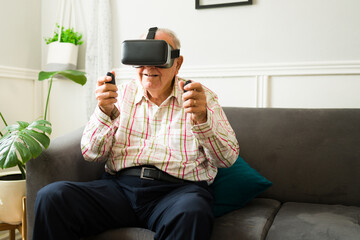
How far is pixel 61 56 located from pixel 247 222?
5.34 ft

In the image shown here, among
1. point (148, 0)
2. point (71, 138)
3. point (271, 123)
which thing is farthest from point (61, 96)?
point (271, 123)

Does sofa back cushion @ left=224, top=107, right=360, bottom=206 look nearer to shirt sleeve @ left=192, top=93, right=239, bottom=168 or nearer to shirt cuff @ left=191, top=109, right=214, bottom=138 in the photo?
shirt sleeve @ left=192, top=93, right=239, bottom=168

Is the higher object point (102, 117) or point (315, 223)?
point (102, 117)

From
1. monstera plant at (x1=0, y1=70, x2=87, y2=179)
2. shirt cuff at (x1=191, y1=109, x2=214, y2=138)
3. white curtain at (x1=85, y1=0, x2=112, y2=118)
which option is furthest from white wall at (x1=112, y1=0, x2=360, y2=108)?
monstera plant at (x1=0, y1=70, x2=87, y2=179)

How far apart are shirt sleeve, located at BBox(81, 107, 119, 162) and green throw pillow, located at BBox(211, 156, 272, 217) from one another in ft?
1.56

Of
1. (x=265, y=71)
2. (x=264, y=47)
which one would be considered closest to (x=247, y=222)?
(x=265, y=71)

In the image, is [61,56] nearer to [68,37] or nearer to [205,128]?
[68,37]

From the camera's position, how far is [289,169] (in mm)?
1616

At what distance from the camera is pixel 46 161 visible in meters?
1.29

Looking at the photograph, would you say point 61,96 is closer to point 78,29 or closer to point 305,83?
point 78,29

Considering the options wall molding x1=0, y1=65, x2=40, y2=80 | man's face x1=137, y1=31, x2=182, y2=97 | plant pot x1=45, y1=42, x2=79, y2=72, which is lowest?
man's face x1=137, y1=31, x2=182, y2=97

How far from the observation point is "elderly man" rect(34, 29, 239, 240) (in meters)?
1.13

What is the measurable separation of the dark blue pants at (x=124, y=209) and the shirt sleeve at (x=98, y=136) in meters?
0.11

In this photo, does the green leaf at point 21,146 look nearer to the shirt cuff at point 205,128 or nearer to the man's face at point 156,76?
the man's face at point 156,76
